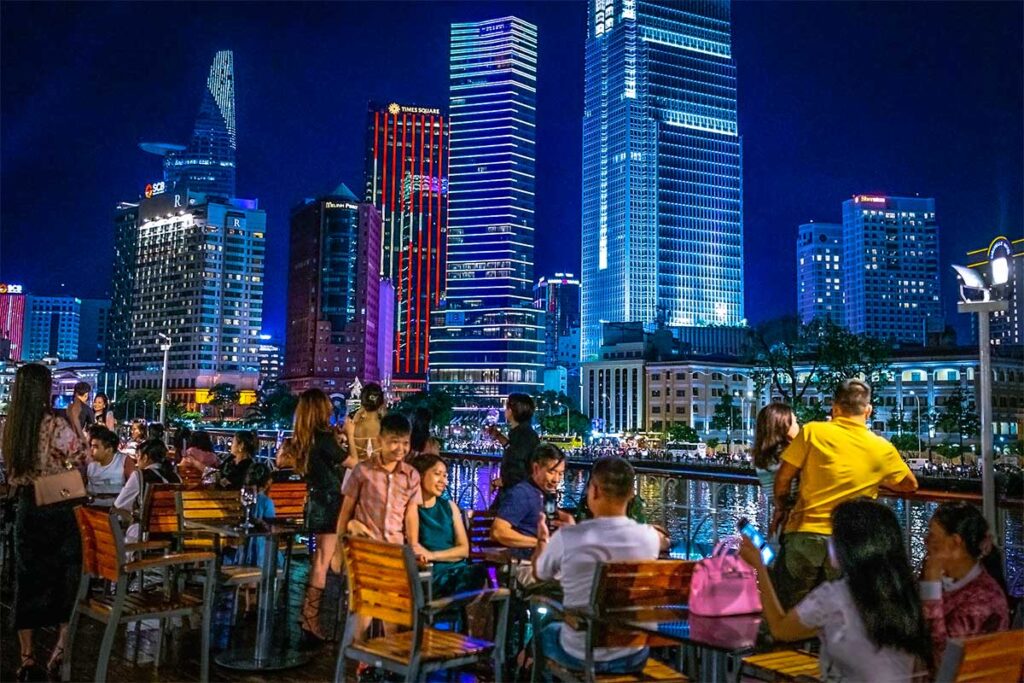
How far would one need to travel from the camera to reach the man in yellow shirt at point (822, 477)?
4.96 meters

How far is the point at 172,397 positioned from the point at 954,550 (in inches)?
6039

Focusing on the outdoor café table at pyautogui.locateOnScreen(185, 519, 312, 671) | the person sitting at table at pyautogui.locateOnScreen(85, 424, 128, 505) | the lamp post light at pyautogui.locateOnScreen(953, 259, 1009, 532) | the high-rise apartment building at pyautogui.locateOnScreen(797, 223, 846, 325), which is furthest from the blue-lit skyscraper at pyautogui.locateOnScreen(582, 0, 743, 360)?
the outdoor café table at pyautogui.locateOnScreen(185, 519, 312, 671)

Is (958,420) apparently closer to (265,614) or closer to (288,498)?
(288,498)

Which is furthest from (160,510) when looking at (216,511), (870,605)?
(870,605)

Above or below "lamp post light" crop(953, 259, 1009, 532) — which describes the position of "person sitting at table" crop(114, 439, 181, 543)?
below

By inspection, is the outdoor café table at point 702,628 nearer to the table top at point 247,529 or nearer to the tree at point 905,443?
the table top at point 247,529

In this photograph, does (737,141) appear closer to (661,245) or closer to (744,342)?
(661,245)

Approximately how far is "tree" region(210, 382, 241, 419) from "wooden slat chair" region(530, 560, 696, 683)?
141508 millimetres

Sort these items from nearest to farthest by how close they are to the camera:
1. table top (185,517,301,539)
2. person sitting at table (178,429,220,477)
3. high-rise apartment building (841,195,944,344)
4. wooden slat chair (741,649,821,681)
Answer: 1. wooden slat chair (741,649,821,681)
2. table top (185,517,301,539)
3. person sitting at table (178,429,220,477)
4. high-rise apartment building (841,195,944,344)

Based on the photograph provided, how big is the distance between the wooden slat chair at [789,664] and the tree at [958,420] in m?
88.8

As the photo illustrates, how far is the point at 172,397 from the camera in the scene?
472 ft

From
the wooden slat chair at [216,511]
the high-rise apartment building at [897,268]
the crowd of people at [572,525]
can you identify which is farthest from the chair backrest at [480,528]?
the high-rise apartment building at [897,268]

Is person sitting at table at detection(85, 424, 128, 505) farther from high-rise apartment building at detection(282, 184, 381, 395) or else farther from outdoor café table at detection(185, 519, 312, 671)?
high-rise apartment building at detection(282, 184, 381, 395)

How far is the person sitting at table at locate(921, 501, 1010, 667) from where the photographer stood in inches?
135
